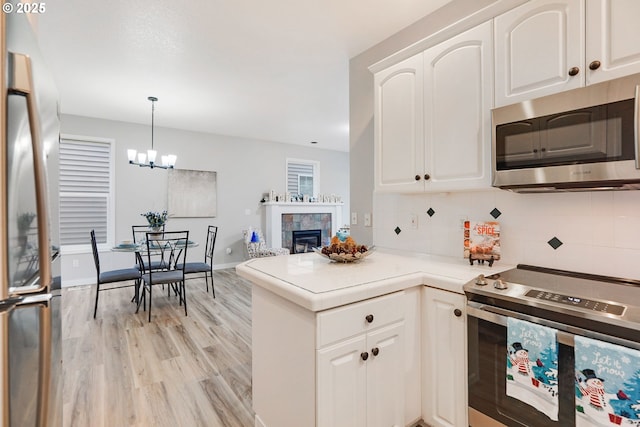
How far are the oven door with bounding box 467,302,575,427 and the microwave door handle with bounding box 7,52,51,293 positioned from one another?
5.33ft

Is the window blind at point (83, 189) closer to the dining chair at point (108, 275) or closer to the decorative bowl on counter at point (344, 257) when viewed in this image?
the dining chair at point (108, 275)

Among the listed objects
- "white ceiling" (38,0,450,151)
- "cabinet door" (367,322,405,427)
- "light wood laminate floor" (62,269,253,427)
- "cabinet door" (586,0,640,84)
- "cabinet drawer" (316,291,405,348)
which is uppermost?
"white ceiling" (38,0,450,151)

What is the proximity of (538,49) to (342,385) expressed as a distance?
5.91 feet

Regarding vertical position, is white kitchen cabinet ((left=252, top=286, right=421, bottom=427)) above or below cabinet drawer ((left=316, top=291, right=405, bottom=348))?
below

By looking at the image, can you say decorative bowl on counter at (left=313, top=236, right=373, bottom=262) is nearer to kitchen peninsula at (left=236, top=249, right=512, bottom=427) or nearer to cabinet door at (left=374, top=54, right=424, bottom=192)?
kitchen peninsula at (left=236, top=249, right=512, bottom=427)

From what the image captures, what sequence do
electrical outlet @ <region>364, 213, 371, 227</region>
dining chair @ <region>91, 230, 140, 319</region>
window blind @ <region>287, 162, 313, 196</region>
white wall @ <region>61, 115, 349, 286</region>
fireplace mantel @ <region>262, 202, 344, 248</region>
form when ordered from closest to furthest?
1. electrical outlet @ <region>364, 213, 371, 227</region>
2. dining chair @ <region>91, 230, 140, 319</region>
3. white wall @ <region>61, 115, 349, 286</region>
4. fireplace mantel @ <region>262, 202, 344, 248</region>
5. window blind @ <region>287, 162, 313, 196</region>

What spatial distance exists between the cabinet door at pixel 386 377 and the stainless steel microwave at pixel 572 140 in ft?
3.15

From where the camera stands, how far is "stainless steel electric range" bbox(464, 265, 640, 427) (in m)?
1.03

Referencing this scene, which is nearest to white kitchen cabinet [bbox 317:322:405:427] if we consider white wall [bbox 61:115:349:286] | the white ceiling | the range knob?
the range knob

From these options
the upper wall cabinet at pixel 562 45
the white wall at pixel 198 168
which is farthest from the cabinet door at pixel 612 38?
the white wall at pixel 198 168

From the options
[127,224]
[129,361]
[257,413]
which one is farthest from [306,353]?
[127,224]

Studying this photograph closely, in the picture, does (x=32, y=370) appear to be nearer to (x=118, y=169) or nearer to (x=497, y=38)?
(x=497, y=38)

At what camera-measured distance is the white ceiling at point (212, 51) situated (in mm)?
2236

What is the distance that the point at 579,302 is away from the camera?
3.69 feet
